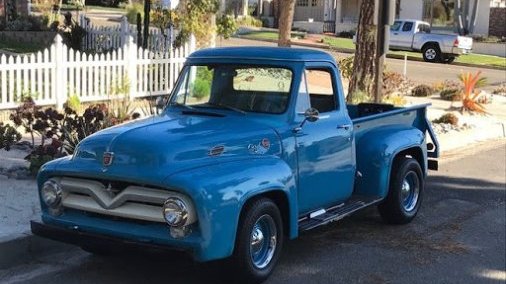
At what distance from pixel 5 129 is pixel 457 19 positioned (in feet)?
124

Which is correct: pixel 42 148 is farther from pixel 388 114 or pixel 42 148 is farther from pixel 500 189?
pixel 500 189

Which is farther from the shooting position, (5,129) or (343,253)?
(5,129)

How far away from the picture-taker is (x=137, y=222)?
487 centimetres

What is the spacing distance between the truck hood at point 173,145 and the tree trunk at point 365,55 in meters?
8.89

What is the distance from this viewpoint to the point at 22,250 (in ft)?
18.9

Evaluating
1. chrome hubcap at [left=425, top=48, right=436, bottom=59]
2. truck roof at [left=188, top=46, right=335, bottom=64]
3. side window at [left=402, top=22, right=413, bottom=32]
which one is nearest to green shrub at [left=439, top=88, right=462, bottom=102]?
truck roof at [left=188, top=46, right=335, bottom=64]

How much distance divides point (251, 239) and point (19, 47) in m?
18.3

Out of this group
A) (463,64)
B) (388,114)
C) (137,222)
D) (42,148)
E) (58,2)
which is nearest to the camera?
(137,222)

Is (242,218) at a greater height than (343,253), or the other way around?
(242,218)

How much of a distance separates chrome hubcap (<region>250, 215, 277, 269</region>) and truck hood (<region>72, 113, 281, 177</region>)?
20.1 inches

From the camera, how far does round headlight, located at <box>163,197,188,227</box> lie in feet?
15.1

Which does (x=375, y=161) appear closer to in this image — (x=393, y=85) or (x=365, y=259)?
(x=365, y=259)

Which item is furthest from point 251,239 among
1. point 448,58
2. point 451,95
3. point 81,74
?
point 448,58

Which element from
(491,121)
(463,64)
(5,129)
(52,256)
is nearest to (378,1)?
(491,121)
